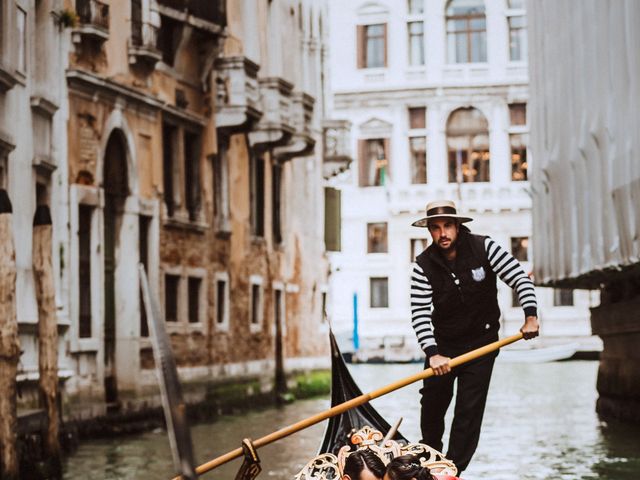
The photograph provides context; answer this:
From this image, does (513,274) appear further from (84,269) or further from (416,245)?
(416,245)

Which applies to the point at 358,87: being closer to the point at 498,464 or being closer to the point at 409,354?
the point at 409,354

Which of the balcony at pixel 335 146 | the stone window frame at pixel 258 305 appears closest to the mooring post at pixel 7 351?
the stone window frame at pixel 258 305

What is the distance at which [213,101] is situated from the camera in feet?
50.3

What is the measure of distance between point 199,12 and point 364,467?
11.2 metres

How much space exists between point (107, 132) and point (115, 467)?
3.78m

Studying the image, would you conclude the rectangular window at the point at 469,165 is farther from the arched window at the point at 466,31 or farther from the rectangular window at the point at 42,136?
the rectangular window at the point at 42,136

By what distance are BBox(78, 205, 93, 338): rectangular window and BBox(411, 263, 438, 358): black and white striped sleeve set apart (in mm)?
6892

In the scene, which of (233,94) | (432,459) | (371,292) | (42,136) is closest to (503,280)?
(432,459)

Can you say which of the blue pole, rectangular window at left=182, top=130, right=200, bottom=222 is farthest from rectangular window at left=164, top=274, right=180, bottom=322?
the blue pole

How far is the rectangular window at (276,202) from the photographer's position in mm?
17625

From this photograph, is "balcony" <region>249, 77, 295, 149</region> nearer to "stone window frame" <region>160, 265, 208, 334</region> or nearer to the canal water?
"stone window frame" <region>160, 265, 208, 334</region>

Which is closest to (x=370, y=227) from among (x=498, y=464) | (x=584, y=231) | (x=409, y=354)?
(x=409, y=354)

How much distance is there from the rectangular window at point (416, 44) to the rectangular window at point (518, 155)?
2.27 meters

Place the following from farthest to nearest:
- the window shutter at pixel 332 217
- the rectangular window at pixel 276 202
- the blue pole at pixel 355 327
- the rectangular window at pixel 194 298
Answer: the blue pole at pixel 355 327 < the window shutter at pixel 332 217 < the rectangular window at pixel 276 202 < the rectangular window at pixel 194 298
